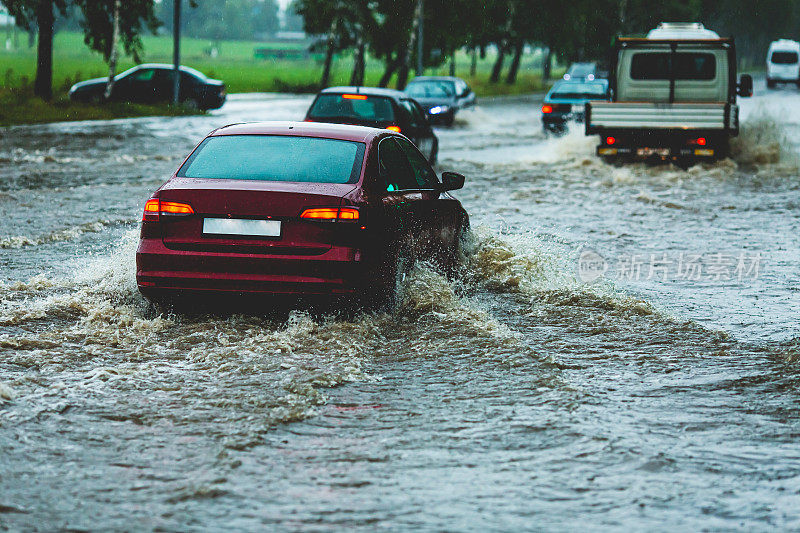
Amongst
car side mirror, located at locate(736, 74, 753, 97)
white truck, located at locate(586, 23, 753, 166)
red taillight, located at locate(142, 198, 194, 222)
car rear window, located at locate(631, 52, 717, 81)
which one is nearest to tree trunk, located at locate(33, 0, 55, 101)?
white truck, located at locate(586, 23, 753, 166)

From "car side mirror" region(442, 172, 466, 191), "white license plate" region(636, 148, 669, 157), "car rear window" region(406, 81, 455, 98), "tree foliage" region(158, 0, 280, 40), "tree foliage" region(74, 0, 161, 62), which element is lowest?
→ "white license plate" region(636, 148, 669, 157)

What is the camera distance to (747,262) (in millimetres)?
12234

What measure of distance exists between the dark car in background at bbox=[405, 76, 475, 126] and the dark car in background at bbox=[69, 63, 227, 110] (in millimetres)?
6085

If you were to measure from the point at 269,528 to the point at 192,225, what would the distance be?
3746mm

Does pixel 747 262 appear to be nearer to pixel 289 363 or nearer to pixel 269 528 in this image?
pixel 289 363

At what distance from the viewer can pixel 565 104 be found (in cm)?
3262

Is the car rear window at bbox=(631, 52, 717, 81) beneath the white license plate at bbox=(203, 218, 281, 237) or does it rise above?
above

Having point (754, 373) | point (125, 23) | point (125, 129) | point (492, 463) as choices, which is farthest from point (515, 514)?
point (125, 23)

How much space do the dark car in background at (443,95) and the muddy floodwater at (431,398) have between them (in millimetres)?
24230

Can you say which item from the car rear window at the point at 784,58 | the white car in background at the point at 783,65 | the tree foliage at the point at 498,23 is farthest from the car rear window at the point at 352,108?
the car rear window at the point at 784,58

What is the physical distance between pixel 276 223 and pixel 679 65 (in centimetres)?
1800

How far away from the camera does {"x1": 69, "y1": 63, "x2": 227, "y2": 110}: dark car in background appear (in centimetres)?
3794

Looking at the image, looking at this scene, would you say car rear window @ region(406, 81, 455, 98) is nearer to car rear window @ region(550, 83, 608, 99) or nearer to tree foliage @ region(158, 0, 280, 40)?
car rear window @ region(550, 83, 608, 99)
